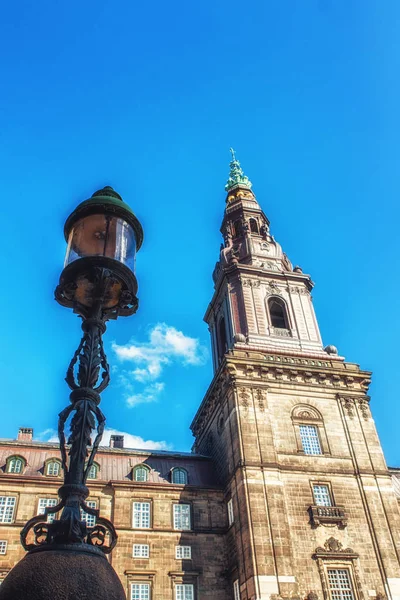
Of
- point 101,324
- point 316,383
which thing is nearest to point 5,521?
point 316,383

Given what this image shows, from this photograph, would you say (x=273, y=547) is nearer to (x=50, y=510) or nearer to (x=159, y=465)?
(x=159, y=465)

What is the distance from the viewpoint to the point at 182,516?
2891 centimetres

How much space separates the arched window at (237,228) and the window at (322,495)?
23203 millimetres

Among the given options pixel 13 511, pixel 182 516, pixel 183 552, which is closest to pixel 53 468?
pixel 13 511

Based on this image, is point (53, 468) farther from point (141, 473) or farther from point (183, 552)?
point (183, 552)

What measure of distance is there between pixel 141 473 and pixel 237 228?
23.5m

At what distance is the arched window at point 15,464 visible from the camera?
1141 inches

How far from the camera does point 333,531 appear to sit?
26734 millimetres

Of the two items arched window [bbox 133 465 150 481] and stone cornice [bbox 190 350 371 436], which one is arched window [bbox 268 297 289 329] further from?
arched window [bbox 133 465 150 481]

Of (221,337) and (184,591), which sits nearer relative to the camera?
(184,591)

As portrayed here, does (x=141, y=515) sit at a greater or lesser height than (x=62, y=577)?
greater

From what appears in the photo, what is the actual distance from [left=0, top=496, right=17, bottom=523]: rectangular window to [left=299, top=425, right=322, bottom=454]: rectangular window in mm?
16491

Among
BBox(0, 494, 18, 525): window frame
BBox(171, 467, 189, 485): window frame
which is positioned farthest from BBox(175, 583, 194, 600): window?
BBox(0, 494, 18, 525): window frame

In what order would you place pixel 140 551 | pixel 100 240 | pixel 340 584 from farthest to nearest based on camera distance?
pixel 140 551
pixel 340 584
pixel 100 240
